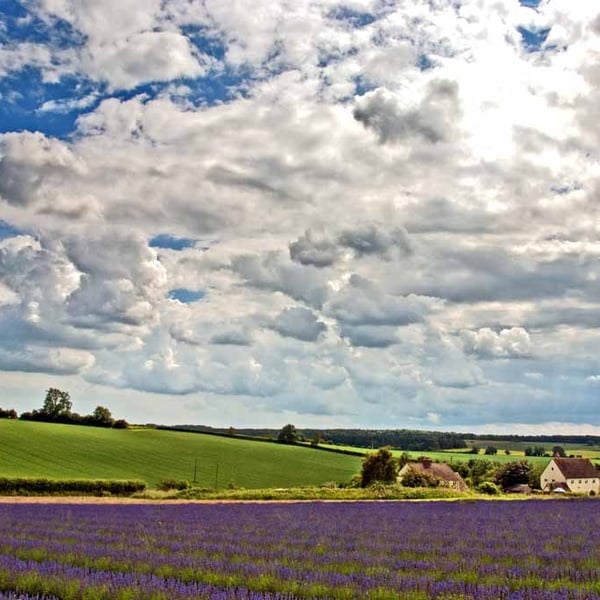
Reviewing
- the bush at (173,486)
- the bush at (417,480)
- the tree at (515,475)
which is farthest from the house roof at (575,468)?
the bush at (173,486)

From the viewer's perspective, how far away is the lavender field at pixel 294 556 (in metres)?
9.38

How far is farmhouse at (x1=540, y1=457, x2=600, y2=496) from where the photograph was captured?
90.1 metres

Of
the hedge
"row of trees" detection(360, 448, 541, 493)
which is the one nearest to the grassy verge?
the hedge

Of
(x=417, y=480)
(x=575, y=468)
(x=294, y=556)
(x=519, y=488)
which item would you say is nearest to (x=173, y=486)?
(x=417, y=480)

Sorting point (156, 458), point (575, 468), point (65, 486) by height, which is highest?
point (575, 468)

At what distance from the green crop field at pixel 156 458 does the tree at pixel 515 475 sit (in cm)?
1517

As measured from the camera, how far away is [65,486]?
144 ft

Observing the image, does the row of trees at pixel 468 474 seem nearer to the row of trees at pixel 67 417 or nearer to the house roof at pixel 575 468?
the house roof at pixel 575 468

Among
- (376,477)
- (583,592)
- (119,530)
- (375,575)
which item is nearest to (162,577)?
(375,575)

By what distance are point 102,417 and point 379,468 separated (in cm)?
4849

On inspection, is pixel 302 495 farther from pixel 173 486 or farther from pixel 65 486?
pixel 65 486

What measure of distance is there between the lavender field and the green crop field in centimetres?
3757

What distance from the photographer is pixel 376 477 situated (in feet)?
174

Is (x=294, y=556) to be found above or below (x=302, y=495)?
above
